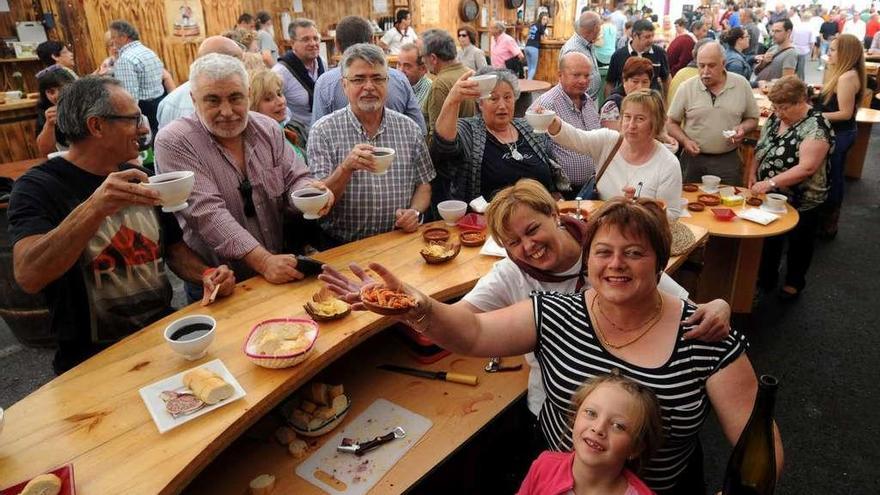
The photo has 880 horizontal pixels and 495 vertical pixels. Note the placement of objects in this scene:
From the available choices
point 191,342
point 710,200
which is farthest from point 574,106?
point 191,342

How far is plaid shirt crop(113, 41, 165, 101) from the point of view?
620cm

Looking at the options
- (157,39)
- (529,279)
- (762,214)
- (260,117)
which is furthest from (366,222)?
(157,39)

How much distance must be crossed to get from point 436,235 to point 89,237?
149cm

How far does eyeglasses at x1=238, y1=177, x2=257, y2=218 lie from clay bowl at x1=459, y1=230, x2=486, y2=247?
1.02 meters

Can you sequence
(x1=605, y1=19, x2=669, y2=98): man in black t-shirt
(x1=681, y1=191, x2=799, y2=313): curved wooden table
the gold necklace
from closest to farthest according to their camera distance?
the gold necklace → (x1=681, y1=191, x2=799, y2=313): curved wooden table → (x1=605, y1=19, x2=669, y2=98): man in black t-shirt

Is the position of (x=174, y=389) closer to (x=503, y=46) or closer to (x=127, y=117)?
(x=127, y=117)

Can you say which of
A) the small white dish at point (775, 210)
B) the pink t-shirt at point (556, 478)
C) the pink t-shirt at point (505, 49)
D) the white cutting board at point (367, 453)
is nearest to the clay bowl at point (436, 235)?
the white cutting board at point (367, 453)

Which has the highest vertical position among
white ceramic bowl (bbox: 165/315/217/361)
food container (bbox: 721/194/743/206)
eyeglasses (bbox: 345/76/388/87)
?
eyeglasses (bbox: 345/76/388/87)

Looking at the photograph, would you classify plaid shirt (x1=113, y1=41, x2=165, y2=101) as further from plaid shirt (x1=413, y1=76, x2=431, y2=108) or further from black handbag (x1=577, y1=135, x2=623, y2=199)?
black handbag (x1=577, y1=135, x2=623, y2=199)

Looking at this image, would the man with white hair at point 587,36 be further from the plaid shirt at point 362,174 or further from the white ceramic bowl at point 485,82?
the plaid shirt at point 362,174

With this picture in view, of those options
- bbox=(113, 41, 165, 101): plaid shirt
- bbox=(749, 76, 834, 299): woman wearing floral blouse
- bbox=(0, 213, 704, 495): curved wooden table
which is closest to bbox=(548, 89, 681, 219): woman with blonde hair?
bbox=(749, 76, 834, 299): woman wearing floral blouse

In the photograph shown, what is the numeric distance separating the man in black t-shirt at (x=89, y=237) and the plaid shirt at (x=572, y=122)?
103 inches

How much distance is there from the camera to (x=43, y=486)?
1.28 meters

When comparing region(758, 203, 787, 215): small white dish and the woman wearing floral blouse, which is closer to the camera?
region(758, 203, 787, 215): small white dish
